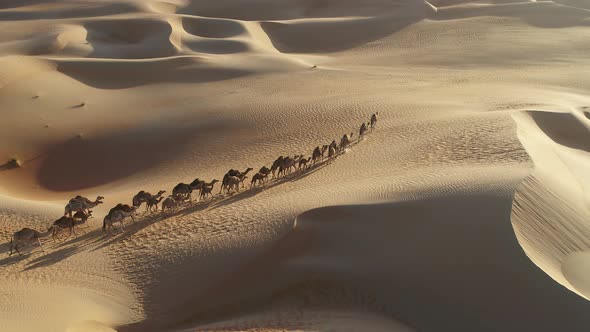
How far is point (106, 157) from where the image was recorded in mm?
17812

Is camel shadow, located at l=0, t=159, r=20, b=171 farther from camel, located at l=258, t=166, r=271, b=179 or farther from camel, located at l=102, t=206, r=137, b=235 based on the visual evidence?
camel, located at l=258, t=166, r=271, b=179

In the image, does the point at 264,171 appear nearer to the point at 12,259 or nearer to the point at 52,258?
the point at 52,258

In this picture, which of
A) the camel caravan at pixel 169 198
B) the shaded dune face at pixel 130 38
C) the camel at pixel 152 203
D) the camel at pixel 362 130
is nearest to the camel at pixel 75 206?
the camel caravan at pixel 169 198

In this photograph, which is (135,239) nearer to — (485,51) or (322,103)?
(322,103)

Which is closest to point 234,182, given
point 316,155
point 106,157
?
point 316,155

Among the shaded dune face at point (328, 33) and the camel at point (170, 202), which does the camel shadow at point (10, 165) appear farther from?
the shaded dune face at point (328, 33)

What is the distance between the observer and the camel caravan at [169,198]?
1126 cm

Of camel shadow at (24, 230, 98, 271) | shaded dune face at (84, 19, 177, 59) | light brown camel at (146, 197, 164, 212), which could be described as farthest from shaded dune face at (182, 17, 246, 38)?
camel shadow at (24, 230, 98, 271)

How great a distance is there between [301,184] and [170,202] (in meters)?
3.15

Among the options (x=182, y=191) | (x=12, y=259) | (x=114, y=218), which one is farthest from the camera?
(x=182, y=191)

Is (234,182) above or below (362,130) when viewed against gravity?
above

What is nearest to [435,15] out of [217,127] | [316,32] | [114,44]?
[316,32]

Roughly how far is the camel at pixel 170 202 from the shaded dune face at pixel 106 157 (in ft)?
16.0

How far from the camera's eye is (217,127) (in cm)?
1906
